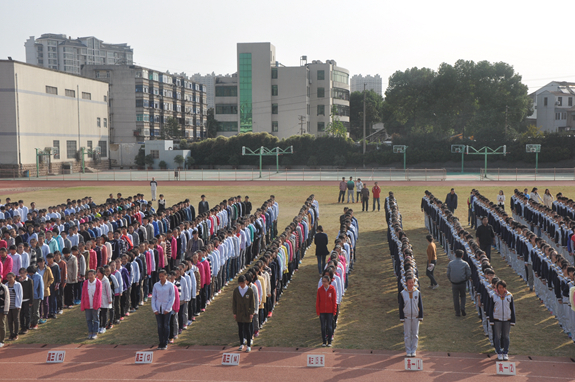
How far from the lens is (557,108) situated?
9031 centimetres

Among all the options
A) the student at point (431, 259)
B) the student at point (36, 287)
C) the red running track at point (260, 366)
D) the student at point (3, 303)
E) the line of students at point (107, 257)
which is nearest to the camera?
the red running track at point (260, 366)

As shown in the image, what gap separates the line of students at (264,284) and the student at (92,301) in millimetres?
2910

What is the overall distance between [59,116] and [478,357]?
211 feet

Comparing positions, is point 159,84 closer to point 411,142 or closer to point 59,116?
point 59,116

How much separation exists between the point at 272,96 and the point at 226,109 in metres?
9.11

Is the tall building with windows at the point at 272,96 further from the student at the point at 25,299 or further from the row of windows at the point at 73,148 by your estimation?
the student at the point at 25,299

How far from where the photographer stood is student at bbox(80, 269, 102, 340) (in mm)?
10445

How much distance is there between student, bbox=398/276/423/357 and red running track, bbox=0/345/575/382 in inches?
11.1

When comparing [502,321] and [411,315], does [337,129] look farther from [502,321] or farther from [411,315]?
[502,321]

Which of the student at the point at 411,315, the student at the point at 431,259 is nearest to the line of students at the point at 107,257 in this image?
the student at the point at 411,315

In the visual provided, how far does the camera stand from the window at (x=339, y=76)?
9451 centimetres

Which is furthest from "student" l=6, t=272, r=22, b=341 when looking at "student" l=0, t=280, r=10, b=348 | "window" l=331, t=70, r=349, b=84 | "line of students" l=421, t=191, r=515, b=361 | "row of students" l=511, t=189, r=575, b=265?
"window" l=331, t=70, r=349, b=84

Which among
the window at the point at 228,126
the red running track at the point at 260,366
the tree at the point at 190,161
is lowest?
the red running track at the point at 260,366

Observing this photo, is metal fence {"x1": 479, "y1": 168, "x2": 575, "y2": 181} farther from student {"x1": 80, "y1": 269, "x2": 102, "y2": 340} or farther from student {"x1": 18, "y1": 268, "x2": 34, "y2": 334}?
student {"x1": 18, "y1": 268, "x2": 34, "y2": 334}
